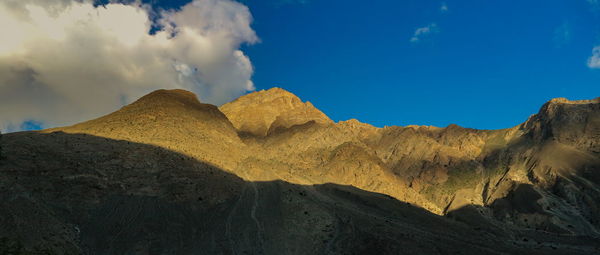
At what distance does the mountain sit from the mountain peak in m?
1.29

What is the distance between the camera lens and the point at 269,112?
151250 mm

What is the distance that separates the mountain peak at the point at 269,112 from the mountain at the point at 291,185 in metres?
1.29

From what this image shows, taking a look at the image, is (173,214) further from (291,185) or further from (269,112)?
(269,112)

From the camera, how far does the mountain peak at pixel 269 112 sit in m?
141

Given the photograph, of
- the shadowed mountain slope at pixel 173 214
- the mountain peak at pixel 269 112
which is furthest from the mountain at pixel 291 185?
the mountain peak at pixel 269 112

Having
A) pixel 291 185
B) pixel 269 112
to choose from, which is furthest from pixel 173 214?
pixel 269 112

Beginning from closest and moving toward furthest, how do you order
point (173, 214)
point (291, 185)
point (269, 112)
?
point (173, 214) → point (291, 185) → point (269, 112)

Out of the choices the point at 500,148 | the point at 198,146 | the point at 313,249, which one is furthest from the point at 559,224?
the point at 198,146

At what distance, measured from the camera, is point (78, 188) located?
1761 inches

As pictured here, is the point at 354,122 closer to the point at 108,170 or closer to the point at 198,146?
the point at 198,146

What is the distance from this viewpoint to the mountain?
137 ft

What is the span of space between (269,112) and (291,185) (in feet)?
259

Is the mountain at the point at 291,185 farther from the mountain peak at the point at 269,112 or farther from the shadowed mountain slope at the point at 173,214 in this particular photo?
the mountain peak at the point at 269,112

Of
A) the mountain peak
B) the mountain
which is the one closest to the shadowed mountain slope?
the mountain
